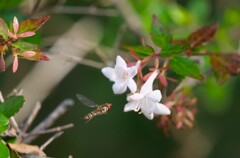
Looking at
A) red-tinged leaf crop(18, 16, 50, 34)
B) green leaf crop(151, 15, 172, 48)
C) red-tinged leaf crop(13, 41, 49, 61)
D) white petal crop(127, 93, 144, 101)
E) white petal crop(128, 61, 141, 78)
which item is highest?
red-tinged leaf crop(18, 16, 50, 34)

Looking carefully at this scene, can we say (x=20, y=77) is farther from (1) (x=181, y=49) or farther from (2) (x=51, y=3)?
(1) (x=181, y=49)

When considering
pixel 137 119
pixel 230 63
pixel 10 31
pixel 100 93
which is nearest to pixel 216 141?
pixel 137 119

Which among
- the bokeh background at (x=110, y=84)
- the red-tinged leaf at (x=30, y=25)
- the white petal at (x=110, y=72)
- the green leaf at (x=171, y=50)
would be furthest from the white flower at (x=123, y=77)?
the bokeh background at (x=110, y=84)

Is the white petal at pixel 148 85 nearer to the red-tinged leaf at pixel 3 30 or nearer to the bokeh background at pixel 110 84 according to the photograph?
the red-tinged leaf at pixel 3 30

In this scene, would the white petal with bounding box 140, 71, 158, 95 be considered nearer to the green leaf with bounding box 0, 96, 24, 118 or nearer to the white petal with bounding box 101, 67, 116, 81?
the white petal with bounding box 101, 67, 116, 81

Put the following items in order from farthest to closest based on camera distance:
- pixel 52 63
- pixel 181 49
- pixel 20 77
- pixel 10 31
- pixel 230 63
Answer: pixel 20 77
pixel 52 63
pixel 230 63
pixel 181 49
pixel 10 31

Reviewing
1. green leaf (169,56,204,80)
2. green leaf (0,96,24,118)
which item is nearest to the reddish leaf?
green leaf (169,56,204,80)
